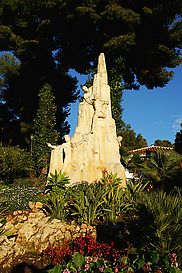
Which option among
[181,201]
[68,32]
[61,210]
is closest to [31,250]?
[61,210]

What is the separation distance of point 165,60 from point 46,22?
26.1 ft

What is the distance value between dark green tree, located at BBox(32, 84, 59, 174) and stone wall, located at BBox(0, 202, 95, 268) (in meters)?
10.2

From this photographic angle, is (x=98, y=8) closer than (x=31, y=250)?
No

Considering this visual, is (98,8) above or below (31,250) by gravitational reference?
above

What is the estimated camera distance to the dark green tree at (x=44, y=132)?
1886 centimetres

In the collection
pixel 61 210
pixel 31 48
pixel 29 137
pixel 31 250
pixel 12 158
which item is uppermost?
pixel 31 48

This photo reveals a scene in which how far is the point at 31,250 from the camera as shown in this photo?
23.7 feet

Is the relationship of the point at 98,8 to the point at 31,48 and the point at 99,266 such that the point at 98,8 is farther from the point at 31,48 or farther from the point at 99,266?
the point at 99,266

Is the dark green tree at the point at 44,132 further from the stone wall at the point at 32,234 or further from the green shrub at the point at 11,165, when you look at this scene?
the stone wall at the point at 32,234

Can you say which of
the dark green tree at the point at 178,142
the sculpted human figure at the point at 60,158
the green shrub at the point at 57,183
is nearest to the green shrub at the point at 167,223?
the green shrub at the point at 57,183

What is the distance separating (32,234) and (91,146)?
5655 mm

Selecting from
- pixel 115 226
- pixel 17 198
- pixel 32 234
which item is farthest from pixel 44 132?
pixel 115 226

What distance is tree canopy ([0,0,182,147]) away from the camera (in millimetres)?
17656

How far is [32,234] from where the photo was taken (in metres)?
7.76
